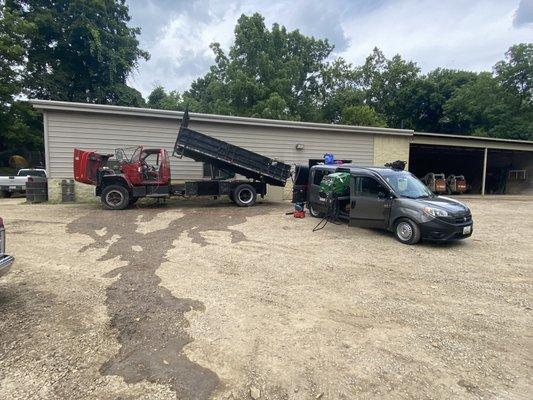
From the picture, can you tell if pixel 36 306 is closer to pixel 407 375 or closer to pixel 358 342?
pixel 358 342

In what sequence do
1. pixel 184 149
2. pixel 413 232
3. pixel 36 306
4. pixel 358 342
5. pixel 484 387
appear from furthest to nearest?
1. pixel 184 149
2. pixel 413 232
3. pixel 36 306
4. pixel 358 342
5. pixel 484 387

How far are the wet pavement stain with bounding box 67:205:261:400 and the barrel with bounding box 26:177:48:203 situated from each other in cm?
655

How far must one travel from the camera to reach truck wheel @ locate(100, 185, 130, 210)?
11.4 metres

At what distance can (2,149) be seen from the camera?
2559 cm

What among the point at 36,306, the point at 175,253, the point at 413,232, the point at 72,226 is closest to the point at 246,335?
the point at 36,306

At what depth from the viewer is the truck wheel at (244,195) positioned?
42.2 ft

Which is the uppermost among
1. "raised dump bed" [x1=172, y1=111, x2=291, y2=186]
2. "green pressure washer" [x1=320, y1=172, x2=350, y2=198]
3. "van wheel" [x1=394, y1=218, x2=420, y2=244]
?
"raised dump bed" [x1=172, y1=111, x2=291, y2=186]

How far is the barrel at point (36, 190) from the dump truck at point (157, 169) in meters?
2.91

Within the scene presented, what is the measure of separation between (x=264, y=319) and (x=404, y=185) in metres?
5.74

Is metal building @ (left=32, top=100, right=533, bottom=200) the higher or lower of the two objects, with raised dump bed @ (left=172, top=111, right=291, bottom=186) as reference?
higher

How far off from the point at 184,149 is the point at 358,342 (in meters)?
9.74

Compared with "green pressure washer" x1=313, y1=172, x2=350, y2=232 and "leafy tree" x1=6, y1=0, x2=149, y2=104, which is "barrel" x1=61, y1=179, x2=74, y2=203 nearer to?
"green pressure washer" x1=313, y1=172, x2=350, y2=232

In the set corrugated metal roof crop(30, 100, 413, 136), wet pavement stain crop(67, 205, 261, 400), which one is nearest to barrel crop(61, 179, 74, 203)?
corrugated metal roof crop(30, 100, 413, 136)

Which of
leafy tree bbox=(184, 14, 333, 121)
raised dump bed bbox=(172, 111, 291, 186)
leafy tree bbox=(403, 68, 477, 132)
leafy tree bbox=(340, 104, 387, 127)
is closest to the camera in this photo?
raised dump bed bbox=(172, 111, 291, 186)
